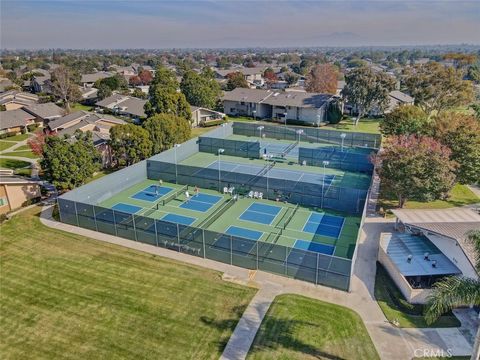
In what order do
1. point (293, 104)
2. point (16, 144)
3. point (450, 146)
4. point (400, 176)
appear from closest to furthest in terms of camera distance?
1. point (400, 176)
2. point (450, 146)
3. point (16, 144)
4. point (293, 104)

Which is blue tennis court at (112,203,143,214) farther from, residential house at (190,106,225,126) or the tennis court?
residential house at (190,106,225,126)

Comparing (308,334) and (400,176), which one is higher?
(400,176)

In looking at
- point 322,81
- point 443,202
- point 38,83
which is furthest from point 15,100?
point 443,202

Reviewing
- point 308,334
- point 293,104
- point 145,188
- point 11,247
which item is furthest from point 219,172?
point 293,104

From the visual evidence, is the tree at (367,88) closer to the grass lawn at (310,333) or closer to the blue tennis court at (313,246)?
the blue tennis court at (313,246)

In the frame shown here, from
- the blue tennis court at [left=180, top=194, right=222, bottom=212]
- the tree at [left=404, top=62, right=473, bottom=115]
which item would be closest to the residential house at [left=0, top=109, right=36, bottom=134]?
the blue tennis court at [left=180, top=194, right=222, bottom=212]

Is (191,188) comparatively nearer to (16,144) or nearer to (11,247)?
(11,247)
